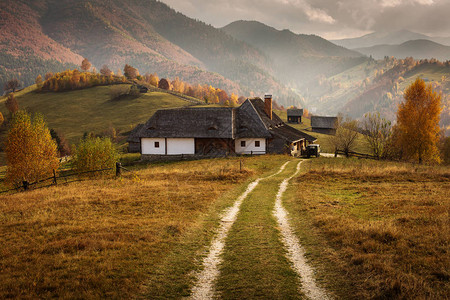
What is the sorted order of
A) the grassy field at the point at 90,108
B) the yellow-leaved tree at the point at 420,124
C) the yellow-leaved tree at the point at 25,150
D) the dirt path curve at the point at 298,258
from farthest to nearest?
the grassy field at the point at 90,108, the yellow-leaved tree at the point at 420,124, the yellow-leaved tree at the point at 25,150, the dirt path curve at the point at 298,258

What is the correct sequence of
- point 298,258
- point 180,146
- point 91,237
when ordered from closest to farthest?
1. point 298,258
2. point 91,237
3. point 180,146

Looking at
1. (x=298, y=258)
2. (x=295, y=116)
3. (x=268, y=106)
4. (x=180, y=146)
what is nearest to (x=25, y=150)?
(x=180, y=146)

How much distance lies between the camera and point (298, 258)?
9.25 meters

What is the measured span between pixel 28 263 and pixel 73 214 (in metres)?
5.59

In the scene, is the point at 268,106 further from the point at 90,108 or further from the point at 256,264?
the point at 90,108

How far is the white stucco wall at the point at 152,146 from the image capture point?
5016 cm

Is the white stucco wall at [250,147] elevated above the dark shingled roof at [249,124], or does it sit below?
below

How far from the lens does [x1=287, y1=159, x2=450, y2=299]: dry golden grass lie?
7.04 meters

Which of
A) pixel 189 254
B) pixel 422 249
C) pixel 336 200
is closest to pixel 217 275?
pixel 189 254

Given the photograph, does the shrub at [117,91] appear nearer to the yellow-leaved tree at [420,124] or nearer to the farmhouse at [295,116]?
the farmhouse at [295,116]

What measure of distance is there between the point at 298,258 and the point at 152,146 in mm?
43978

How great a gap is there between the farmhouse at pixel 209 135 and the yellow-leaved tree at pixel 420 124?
1720cm

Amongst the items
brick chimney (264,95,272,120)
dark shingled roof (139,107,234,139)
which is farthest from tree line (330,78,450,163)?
dark shingled roof (139,107,234,139)

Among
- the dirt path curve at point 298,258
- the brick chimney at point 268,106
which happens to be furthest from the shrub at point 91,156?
the brick chimney at point 268,106
